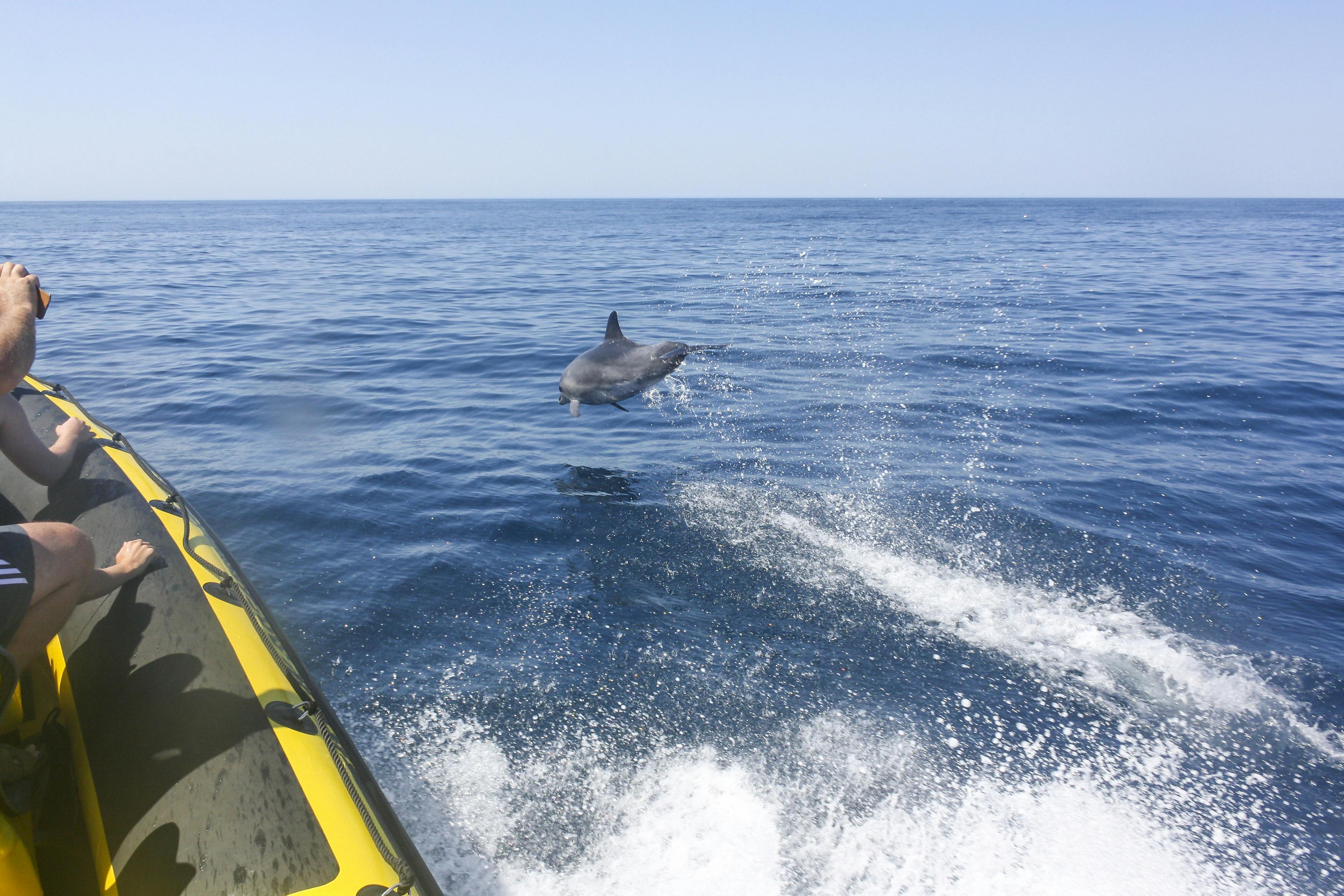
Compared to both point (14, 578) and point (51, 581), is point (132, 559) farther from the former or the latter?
point (14, 578)

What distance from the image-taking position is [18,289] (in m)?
3.31

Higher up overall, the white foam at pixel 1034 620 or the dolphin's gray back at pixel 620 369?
the dolphin's gray back at pixel 620 369

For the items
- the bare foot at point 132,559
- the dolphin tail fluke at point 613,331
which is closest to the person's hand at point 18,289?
the bare foot at point 132,559

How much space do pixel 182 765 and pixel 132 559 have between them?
5.30 ft

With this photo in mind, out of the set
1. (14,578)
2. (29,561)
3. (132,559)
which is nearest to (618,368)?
(132,559)

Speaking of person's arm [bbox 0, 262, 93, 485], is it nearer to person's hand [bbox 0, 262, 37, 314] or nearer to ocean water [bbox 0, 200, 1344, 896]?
person's hand [bbox 0, 262, 37, 314]

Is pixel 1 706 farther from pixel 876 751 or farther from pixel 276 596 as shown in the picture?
pixel 876 751

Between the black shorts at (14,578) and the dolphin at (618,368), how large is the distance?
6.38 metres

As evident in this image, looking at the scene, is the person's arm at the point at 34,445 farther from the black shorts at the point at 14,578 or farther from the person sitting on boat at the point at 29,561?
the black shorts at the point at 14,578

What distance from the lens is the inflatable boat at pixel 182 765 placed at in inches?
109

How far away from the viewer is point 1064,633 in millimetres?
6133

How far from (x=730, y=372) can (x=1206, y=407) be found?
792 centimetres

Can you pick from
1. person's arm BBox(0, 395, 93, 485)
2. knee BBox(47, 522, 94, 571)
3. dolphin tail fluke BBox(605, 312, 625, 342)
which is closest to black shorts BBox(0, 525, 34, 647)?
knee BBox(47, 522, 94, 571)

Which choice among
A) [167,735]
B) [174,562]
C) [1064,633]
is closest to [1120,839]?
[1064,633]
